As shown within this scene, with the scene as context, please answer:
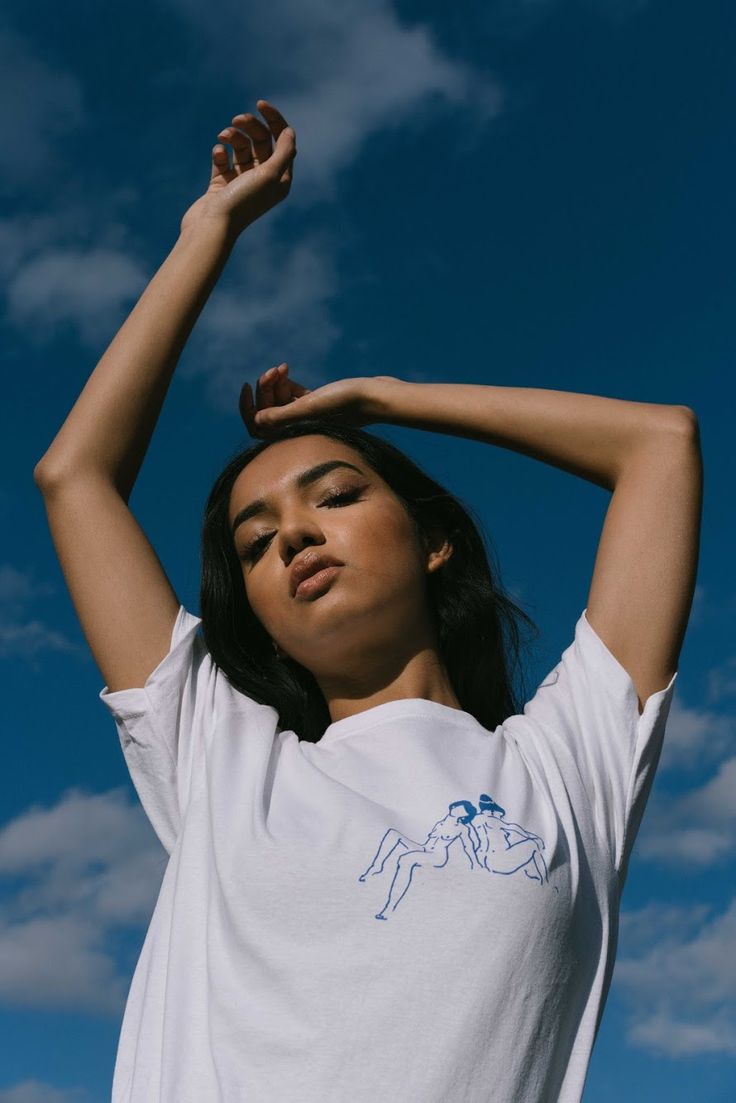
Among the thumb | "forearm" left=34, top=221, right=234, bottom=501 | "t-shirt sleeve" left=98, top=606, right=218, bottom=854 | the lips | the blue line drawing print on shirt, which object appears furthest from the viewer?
the thumb

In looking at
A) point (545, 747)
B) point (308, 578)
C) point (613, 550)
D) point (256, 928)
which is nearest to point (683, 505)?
point (613, 550)

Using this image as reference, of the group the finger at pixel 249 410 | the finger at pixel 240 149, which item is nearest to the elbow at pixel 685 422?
the finger at pixel 249 410

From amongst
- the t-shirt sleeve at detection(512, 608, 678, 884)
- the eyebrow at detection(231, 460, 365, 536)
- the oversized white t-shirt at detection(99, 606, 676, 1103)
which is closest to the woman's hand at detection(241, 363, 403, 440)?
the eyebrow at detection(231, 460, 365, 536)

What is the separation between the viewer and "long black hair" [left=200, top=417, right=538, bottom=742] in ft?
12.1

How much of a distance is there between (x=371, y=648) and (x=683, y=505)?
3.21ft

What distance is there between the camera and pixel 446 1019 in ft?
7.78

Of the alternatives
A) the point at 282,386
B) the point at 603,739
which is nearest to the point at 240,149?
the point at 282,386

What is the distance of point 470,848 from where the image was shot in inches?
103

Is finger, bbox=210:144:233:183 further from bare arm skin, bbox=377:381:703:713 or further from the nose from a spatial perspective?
the nose

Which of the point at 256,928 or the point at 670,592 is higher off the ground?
the point at 670,592

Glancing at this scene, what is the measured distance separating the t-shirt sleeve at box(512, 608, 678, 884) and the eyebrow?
90cm

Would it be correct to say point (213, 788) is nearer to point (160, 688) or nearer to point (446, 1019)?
point (160, 688)

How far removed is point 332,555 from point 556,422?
0.84 metres

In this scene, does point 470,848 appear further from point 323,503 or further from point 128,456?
point 128,456
